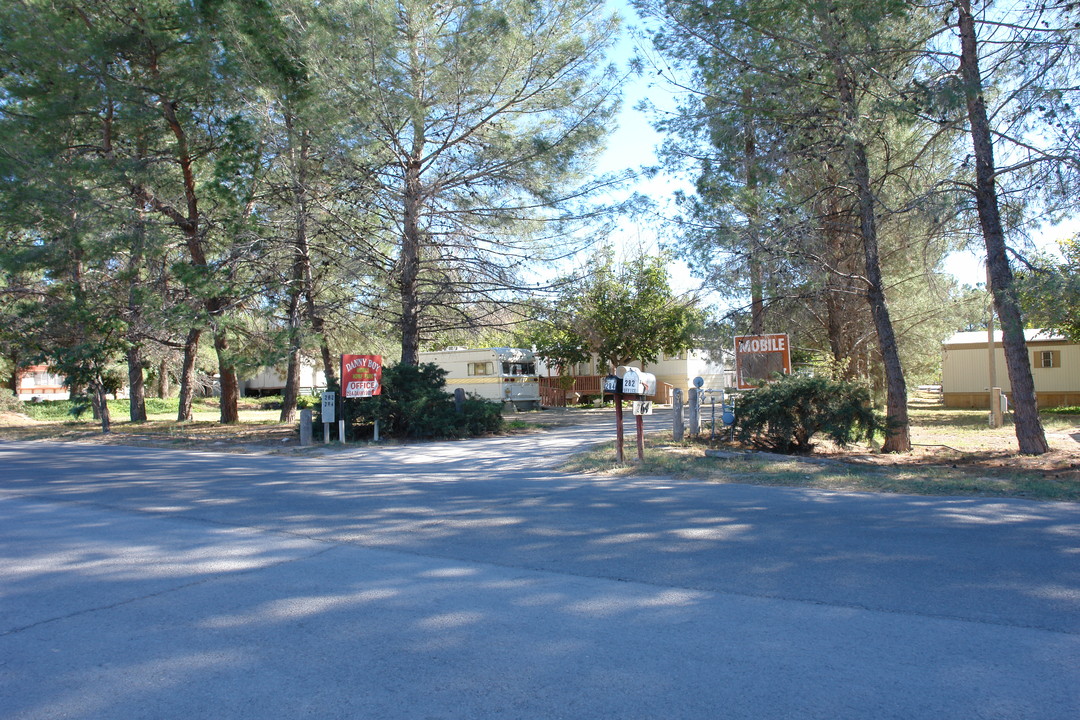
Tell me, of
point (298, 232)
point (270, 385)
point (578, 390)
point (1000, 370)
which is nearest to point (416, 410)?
point (298, 232)

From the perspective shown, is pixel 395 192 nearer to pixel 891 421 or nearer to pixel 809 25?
pixel 809 25

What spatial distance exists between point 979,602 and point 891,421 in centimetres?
883

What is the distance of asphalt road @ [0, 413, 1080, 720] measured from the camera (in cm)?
362

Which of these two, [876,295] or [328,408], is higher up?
[876,295]

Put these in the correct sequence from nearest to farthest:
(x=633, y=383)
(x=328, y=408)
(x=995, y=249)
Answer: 1. (x=633, y=383)
2. (x=995, y=249)
3. (x=328, y=408)

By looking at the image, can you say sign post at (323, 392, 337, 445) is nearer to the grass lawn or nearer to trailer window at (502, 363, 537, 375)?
the grass lawn

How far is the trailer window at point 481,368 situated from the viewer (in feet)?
108

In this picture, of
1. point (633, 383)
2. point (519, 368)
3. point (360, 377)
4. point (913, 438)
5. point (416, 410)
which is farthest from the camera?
point (519, 368)

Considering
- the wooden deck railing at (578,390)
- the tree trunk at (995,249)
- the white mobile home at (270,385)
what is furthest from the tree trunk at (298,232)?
the white mobile home at (270,385)

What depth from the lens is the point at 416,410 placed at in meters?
17.8

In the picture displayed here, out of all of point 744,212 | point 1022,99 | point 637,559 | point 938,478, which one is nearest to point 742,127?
point 744,212

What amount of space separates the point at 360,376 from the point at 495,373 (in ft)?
50.4

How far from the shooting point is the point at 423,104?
58.2ft

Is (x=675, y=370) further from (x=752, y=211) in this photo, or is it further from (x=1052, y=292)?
(x=1052, y=292)
